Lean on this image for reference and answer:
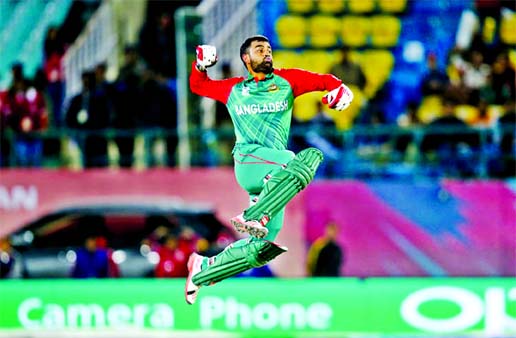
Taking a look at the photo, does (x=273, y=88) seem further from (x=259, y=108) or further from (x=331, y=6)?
(x=331, y=6)

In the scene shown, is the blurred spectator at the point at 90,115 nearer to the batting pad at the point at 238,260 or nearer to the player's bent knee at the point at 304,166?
the batting pad at the point at 238,260

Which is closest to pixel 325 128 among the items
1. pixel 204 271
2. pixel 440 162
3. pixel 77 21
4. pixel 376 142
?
pixel 376 142

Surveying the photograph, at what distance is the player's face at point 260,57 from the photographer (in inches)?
238

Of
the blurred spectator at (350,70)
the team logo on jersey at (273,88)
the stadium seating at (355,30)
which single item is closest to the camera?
the team logo on jersey at (273,88)

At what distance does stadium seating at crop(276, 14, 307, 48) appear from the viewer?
18531mm

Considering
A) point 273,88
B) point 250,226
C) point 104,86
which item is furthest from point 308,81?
point 104,86

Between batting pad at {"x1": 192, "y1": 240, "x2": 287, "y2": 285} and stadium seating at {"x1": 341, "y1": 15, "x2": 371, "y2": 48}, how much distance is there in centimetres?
1243

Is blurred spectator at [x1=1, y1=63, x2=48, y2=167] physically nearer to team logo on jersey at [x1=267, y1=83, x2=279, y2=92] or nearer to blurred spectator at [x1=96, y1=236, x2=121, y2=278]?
blurred spectator at [x1=96, y1=236, x2=121, y2=278]

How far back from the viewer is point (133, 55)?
1850 centimetres

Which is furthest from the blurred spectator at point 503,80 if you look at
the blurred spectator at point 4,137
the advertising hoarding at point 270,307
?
the blurred spectator at point 4,137

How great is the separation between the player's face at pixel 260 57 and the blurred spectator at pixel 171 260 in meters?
12.5

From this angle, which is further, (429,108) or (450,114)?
(429,108)

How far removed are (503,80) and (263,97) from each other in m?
13.1

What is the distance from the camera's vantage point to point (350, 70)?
1822 centimetres
